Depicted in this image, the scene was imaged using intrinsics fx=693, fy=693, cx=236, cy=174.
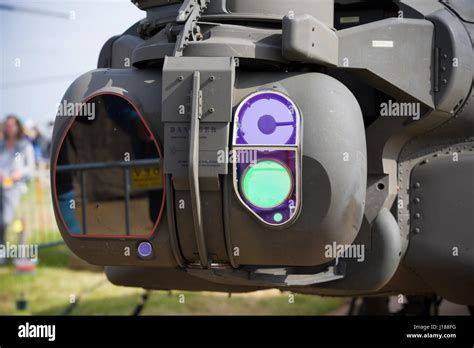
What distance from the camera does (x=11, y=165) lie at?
8703 mm

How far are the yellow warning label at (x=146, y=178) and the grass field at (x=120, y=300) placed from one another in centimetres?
318

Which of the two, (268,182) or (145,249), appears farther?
(145,249)

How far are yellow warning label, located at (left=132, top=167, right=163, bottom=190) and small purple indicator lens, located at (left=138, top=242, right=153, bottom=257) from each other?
0.27 metres

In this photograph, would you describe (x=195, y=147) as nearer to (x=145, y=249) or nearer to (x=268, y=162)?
(x=268, y=162)

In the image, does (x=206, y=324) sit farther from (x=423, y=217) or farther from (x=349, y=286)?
(x=423, y=217)

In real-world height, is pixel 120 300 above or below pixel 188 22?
below

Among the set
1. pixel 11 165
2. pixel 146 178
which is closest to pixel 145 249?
pixel 146 178

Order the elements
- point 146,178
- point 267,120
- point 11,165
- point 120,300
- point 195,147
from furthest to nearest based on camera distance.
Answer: point 11,165, point 120,300, point 146,178, point 267,120, point 195,147

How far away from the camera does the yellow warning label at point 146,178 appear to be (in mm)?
3191

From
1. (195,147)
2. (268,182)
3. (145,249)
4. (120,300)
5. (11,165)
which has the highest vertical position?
(195,147)

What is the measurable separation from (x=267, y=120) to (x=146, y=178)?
0.63 metres

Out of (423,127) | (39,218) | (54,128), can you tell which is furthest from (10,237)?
(423,127)

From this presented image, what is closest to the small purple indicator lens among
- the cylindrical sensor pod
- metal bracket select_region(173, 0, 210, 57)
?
the cylindrical sensor pod

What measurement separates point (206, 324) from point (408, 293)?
1.29 metres
